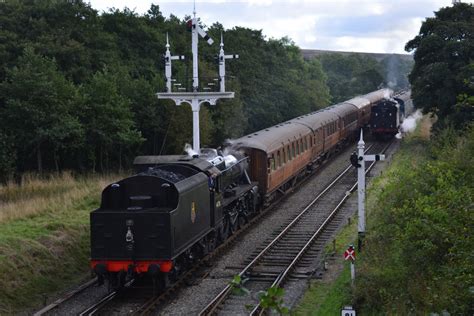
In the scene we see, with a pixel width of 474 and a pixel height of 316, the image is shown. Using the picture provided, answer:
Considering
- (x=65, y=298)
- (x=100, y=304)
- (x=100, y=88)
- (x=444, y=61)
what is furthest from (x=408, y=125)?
(x=100, y=304)

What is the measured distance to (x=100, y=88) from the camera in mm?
28203

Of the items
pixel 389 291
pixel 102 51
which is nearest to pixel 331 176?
pixel 102 51

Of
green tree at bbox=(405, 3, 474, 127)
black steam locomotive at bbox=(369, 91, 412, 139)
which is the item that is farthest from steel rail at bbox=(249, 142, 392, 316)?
black steam locomotive at bbox=(369, 91, 412, 139)

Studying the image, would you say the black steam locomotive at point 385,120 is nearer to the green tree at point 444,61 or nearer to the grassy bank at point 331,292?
the green tree at point 444,61

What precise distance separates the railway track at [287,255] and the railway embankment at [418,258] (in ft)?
3.07

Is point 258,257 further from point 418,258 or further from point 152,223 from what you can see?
point 418,258

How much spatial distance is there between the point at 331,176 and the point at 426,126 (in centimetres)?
2191

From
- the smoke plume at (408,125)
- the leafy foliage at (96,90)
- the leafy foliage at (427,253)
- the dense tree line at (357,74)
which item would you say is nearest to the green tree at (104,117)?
the leafy foliage at (96,90)

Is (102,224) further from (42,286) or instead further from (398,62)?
(398,62)

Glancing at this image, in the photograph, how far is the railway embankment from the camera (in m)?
10.1

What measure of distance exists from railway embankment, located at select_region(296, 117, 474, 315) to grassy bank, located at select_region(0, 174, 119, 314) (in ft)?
20.3

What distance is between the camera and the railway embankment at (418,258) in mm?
10148

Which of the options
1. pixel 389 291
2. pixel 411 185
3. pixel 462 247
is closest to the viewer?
pixel 462 247

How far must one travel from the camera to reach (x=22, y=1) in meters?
35.5
